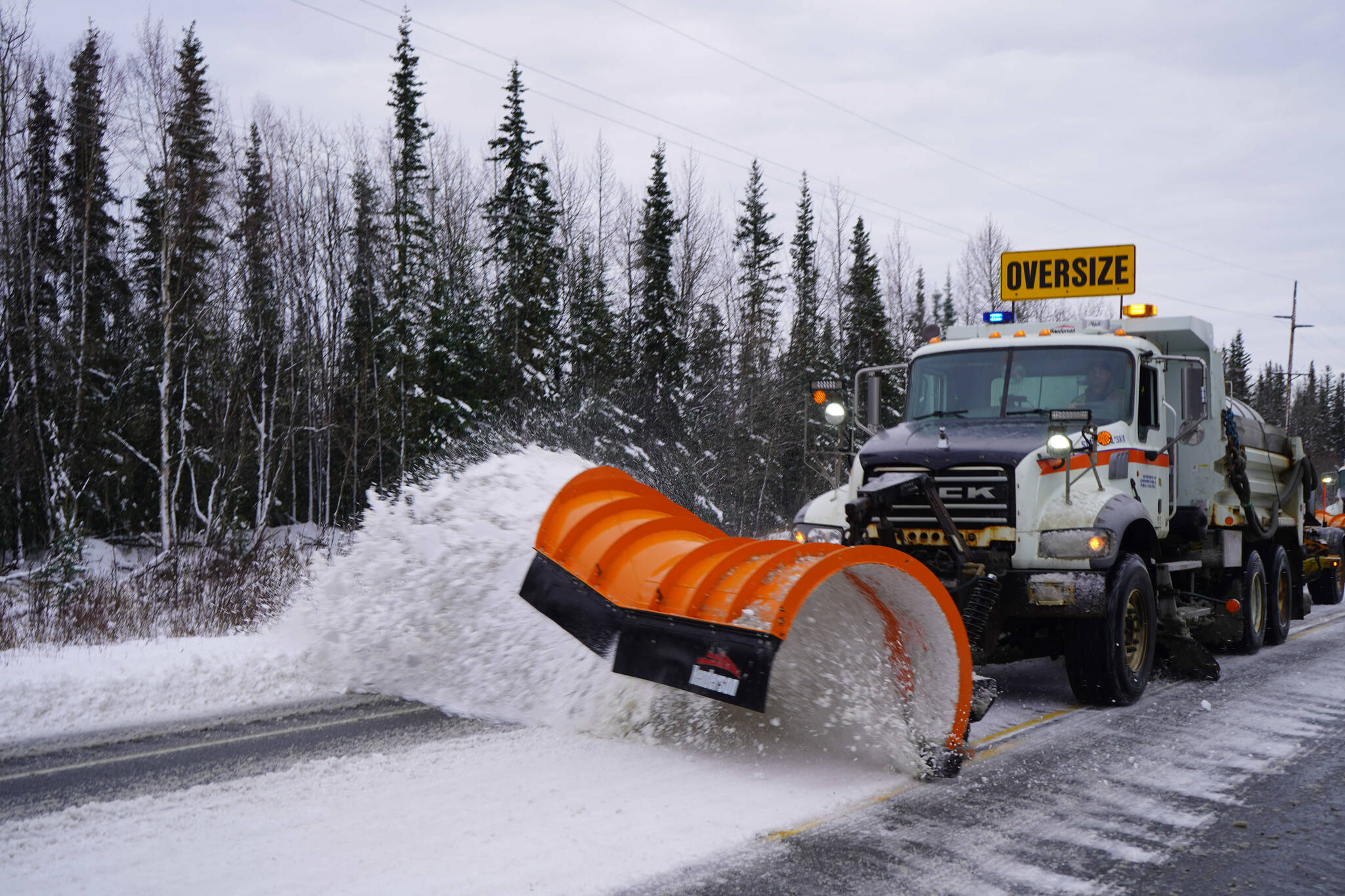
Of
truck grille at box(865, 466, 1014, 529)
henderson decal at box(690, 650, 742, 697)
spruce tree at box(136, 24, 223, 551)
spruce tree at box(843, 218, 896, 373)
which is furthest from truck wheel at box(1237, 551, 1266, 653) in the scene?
spruce tree at box(843, 218, 896, 373)

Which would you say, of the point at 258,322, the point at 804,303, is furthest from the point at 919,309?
the point at 258,322

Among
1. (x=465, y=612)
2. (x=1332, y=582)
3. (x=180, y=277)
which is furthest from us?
(x=180, y=277)

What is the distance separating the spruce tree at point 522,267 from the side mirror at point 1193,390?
79.5 ft

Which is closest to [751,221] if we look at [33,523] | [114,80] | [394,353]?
[394,353]

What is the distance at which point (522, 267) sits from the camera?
32594 millimetres

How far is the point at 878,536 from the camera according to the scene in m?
6.78

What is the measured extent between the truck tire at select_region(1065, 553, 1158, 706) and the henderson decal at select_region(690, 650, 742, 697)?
3.32 metres

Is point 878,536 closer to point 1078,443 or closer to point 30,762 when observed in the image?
point 1078,443

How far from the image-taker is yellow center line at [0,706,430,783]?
4871mm

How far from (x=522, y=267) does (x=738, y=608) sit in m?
29.2

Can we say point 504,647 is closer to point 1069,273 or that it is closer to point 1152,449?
point 1152,449

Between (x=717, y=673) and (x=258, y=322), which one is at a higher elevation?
(x=258, y=322)

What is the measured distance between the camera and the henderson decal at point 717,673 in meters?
4.57

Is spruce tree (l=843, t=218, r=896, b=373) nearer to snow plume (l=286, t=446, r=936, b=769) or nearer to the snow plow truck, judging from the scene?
the snow plow truck
